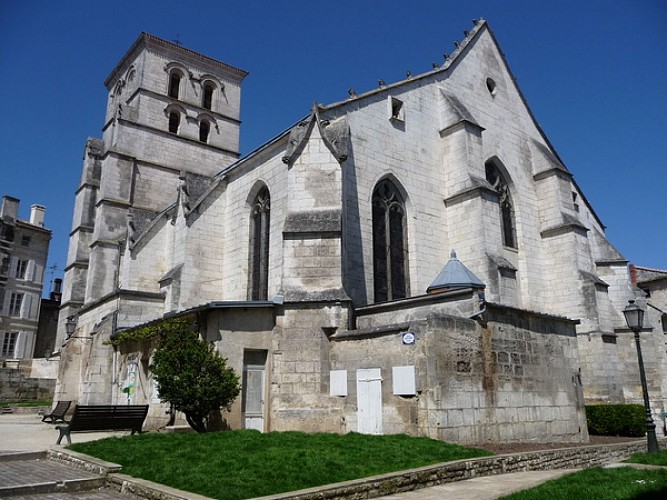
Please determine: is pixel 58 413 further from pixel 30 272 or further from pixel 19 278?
pixel 30 272

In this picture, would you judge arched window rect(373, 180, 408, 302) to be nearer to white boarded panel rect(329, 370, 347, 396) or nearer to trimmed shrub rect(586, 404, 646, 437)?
white boarded panel rect(329, 370, 347, 396)

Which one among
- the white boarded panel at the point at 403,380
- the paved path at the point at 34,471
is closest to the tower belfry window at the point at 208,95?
the paved path at the point at 34,471

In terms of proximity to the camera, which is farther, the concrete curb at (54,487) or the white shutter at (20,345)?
the white shutter at (20,345)

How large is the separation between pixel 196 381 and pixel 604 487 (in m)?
8.11

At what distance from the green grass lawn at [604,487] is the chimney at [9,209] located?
4499 cm

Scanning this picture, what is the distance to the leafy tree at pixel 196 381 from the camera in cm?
1208

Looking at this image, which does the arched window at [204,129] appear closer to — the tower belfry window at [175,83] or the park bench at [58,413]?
the tower belfry window at [175,83]

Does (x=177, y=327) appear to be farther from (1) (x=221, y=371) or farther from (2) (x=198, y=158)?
(2) (x=198, y=158)

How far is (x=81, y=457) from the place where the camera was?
9281 mm

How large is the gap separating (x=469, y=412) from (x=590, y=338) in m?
9.61

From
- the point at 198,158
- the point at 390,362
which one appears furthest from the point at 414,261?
the point at 198,158

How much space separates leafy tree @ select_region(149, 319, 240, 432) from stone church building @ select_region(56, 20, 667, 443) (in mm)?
732

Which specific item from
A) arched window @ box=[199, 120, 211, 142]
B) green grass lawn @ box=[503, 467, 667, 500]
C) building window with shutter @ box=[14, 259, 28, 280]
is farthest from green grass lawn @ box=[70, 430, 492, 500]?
building window with shutter @ box=[14, 259, 28, 280]

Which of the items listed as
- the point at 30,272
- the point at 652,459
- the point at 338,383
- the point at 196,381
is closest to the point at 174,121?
the point at 30,272
